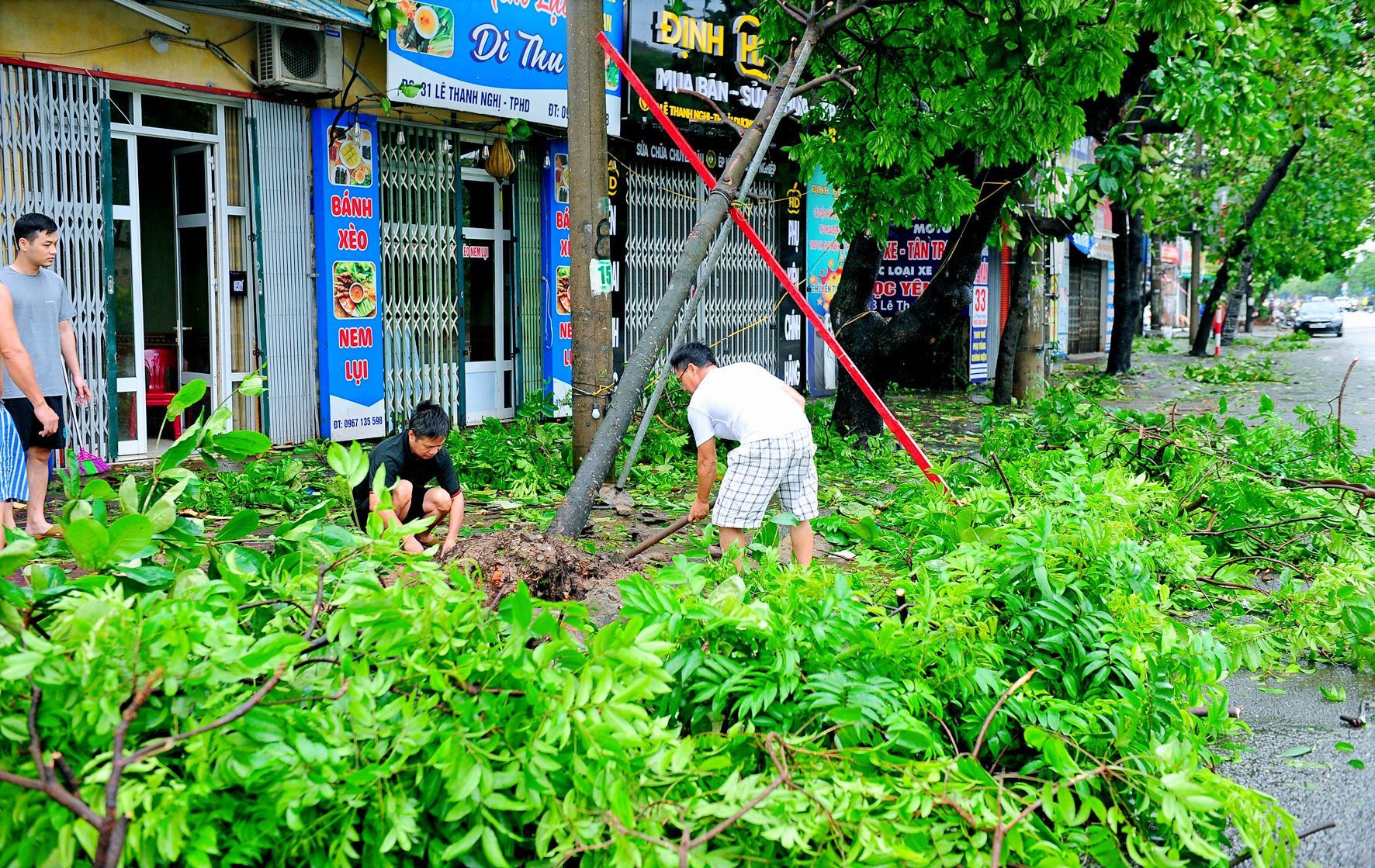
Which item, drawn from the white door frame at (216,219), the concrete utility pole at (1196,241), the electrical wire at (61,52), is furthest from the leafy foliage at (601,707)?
the concrete utility pole at (1196,241)

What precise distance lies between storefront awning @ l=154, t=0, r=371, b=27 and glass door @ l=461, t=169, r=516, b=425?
2.61 metres

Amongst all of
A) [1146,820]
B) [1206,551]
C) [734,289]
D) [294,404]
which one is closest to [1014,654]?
[1146,820]

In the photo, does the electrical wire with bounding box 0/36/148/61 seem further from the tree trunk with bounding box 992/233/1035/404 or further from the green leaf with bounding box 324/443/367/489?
the tree trunk with bounding box 992/233/1035/404

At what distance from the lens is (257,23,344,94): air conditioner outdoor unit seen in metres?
9.64

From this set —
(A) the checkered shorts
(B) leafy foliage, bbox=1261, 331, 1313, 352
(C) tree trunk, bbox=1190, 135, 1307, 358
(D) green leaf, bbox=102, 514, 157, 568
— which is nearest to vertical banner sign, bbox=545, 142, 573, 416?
(A) the checkered shorts

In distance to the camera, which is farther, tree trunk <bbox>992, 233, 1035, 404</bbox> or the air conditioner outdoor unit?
tree trunk <bbox>992, 233, 1035, 404</bbox>

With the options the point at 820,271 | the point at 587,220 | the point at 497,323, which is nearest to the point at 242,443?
the point at 587,220

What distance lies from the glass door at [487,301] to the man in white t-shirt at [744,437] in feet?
21.2

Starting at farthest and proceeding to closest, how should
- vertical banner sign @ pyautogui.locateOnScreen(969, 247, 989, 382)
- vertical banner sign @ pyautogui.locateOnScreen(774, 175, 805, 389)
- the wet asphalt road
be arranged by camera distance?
vertical banner sign @ pyautogui.locateOnScreen(969, 247, 989, 382)
vertical banner sign @ pyautogui.locateOnScreen(774, 175, 805, 389)
the wet asphalt road

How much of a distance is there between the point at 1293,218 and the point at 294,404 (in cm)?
2759

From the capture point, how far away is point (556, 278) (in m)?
12.6

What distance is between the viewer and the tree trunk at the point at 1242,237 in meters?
21.3

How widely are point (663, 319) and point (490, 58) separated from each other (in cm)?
634

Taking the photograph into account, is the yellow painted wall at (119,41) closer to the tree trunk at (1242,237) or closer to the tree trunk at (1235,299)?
the tree trunk at (1242,237)
